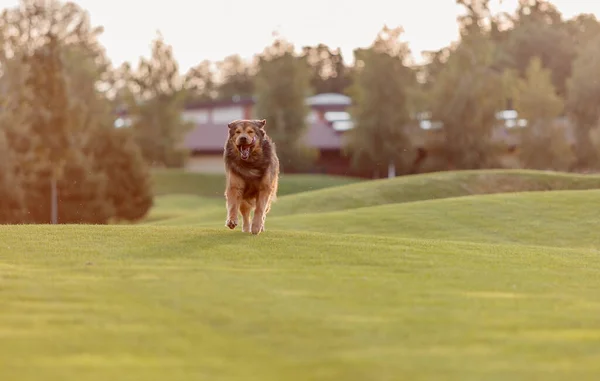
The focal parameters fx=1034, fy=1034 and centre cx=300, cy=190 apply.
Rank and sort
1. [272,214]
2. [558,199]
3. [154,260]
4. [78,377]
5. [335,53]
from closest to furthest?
1. [78,377]
2. [154,260]
3. [558,199]
4. [272,214]
5. [335,53]

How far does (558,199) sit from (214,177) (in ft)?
145

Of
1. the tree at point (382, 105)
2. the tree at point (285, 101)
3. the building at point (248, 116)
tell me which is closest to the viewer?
the tree at point (382, 105)

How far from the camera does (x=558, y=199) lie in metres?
34.4

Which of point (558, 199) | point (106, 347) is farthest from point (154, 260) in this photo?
point (558, 199)

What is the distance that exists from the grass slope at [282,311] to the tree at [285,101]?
56934 mm

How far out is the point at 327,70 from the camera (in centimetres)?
11950

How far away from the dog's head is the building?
197 ft

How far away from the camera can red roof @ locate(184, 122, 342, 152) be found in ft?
272

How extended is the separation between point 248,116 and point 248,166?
79.8m

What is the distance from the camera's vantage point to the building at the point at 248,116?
8194cm

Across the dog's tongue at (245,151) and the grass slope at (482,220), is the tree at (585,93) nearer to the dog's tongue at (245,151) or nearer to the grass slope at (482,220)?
the grass slope at (482,220)

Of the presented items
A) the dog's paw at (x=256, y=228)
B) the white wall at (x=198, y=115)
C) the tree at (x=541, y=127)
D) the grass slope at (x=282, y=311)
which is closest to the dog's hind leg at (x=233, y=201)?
the grass slope at (x=282, y=311)

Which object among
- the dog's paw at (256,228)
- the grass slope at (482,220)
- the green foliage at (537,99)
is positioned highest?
the green foliage at (537,99)

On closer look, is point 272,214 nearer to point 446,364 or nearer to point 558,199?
point 558,199
